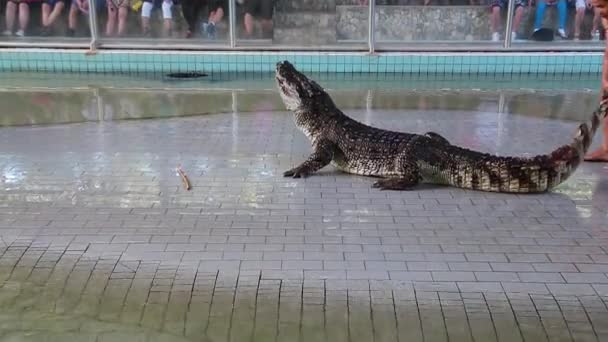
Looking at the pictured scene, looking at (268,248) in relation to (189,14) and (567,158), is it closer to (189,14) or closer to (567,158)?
(567,158)

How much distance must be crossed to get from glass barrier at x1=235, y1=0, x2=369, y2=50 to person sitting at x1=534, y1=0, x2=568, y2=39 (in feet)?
9.58

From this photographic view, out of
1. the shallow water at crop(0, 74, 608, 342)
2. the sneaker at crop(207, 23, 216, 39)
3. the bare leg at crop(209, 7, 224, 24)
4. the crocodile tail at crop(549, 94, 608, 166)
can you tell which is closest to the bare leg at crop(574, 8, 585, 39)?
the shallow water at crop(0, 74, 608, 342)

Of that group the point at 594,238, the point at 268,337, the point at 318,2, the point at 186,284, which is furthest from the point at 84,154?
the point at 318,2

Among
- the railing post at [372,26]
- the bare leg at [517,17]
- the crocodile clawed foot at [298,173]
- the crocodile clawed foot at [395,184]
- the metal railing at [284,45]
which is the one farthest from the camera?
the bare leg at [517,17]

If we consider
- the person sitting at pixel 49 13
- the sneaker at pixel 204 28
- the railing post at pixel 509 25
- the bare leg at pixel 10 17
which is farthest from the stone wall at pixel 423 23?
the bare leg at pixel 10 17

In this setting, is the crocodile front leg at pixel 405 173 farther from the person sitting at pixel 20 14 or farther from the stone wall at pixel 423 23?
the person sitting at pixel 20 14

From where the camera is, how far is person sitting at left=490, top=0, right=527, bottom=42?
10.8 m

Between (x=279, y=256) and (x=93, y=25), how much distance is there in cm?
845

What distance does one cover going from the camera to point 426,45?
11.1 metres

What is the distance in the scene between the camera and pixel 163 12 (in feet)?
36.6

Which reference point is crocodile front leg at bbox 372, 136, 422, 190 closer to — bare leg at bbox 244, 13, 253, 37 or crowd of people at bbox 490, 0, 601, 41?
bare leg at bbox 244, 13, 253, 37

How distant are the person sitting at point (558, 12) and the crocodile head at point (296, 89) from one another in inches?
272

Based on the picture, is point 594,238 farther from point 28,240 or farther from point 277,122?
point 277,122

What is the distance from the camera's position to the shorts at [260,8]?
35.7 ft
